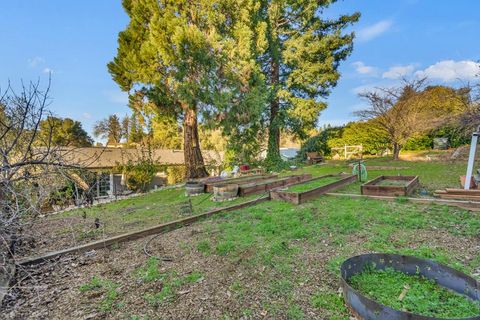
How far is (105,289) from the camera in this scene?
85.8 inches

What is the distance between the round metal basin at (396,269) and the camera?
4.93ft

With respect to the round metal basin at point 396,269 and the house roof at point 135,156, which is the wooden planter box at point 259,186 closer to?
the round metal basin at point 396,269

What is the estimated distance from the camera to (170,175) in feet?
43.8

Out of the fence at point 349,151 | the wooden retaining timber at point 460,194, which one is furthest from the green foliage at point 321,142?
Answer: the wooden retaining timber at point 460,194

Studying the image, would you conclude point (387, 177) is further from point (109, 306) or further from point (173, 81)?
point (173, 81)

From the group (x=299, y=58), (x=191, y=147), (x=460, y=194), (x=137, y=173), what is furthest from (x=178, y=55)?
(x=460, y=194)

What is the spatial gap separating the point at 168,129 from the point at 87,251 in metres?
10.7

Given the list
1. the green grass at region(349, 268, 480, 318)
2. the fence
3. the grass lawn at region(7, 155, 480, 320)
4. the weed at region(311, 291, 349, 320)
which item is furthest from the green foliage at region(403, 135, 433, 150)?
the weed at region(311, 291, 349, 320)

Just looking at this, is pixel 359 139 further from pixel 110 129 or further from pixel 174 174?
pixel 110 129

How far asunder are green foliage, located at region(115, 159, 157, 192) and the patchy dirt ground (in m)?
8.03

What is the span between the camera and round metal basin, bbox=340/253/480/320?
1504 millimetres

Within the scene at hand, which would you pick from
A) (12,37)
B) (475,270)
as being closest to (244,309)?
(475,270)

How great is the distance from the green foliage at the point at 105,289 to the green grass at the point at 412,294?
198cm

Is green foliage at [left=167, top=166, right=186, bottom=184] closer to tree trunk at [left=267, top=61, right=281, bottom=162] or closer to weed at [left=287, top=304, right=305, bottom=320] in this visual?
tree trunk at [left=267, top=61, right=281, bottom=162]
